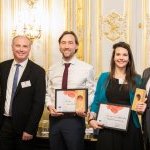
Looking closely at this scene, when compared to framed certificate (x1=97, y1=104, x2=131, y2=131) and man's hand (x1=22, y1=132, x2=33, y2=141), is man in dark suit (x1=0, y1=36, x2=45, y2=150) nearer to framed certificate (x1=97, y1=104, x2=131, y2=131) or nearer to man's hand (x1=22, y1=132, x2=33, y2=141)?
man's hand (x1=22, y1=132, x2=33, y2=141)

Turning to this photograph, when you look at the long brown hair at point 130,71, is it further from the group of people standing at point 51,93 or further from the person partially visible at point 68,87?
the person partially visible at point 68,87

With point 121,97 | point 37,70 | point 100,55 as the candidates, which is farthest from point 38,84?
point 100,55

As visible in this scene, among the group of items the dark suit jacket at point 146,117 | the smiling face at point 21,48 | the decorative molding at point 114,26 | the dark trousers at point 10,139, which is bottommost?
the dark trousers at point 10,139

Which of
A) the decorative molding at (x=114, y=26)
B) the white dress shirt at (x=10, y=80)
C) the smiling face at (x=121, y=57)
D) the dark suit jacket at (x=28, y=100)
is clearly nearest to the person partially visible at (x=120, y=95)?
the smiling face at (x=121, y=57)

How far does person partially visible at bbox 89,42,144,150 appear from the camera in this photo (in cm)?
270

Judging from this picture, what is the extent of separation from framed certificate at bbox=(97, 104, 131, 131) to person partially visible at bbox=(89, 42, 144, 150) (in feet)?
0.12

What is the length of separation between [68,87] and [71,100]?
0.14m

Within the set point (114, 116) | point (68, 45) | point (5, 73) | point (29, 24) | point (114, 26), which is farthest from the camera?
point (29, 24)

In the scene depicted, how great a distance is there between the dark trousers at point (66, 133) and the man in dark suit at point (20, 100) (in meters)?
0.21

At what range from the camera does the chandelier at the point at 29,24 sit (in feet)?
15.0

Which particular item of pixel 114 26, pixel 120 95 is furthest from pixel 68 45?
pixel 114 26

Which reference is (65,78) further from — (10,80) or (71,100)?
(10,80)

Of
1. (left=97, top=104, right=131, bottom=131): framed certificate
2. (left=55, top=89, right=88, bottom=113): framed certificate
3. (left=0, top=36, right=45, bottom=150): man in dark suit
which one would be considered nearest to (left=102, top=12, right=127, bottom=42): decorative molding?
(left=0, top=36, right=45, bottom=150): man in dark suit

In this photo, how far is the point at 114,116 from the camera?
2746 millimetres
